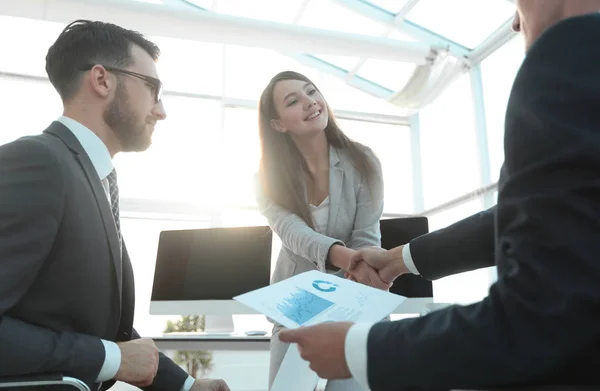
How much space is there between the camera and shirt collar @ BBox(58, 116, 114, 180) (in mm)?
1427

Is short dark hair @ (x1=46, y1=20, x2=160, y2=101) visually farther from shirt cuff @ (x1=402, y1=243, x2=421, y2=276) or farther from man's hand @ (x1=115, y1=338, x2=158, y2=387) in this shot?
shirt cuff @ (x1=402, y1=243, x2=421, y2=276)

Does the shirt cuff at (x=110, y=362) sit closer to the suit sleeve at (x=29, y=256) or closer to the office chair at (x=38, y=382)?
the suit sleeve at (x=29, y=256)

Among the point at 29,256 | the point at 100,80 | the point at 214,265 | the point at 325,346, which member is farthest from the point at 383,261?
the point at 214,265

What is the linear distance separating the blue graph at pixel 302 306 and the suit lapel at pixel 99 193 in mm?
556

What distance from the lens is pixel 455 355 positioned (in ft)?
1.87

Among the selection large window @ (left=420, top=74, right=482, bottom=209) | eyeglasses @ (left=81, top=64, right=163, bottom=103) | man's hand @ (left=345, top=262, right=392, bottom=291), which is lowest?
man's hand @ (left=345, top=262, right=392, bottom=291)

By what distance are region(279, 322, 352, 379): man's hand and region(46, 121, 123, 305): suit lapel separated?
71cm

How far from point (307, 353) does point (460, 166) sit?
19.5ft

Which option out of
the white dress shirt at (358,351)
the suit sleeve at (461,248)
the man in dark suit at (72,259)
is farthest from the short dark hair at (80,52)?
the white dress shirt at (358,351)

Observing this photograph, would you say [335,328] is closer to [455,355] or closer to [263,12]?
[455,355]

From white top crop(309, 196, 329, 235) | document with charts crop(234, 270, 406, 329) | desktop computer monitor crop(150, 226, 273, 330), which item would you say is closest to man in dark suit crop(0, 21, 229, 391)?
document with charts crop(234, 270, 406, 329)

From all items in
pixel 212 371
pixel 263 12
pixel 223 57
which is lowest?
pixel 212 371

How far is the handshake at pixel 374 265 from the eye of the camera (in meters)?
1.43

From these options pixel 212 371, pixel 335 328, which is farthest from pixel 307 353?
pixel 212 371
